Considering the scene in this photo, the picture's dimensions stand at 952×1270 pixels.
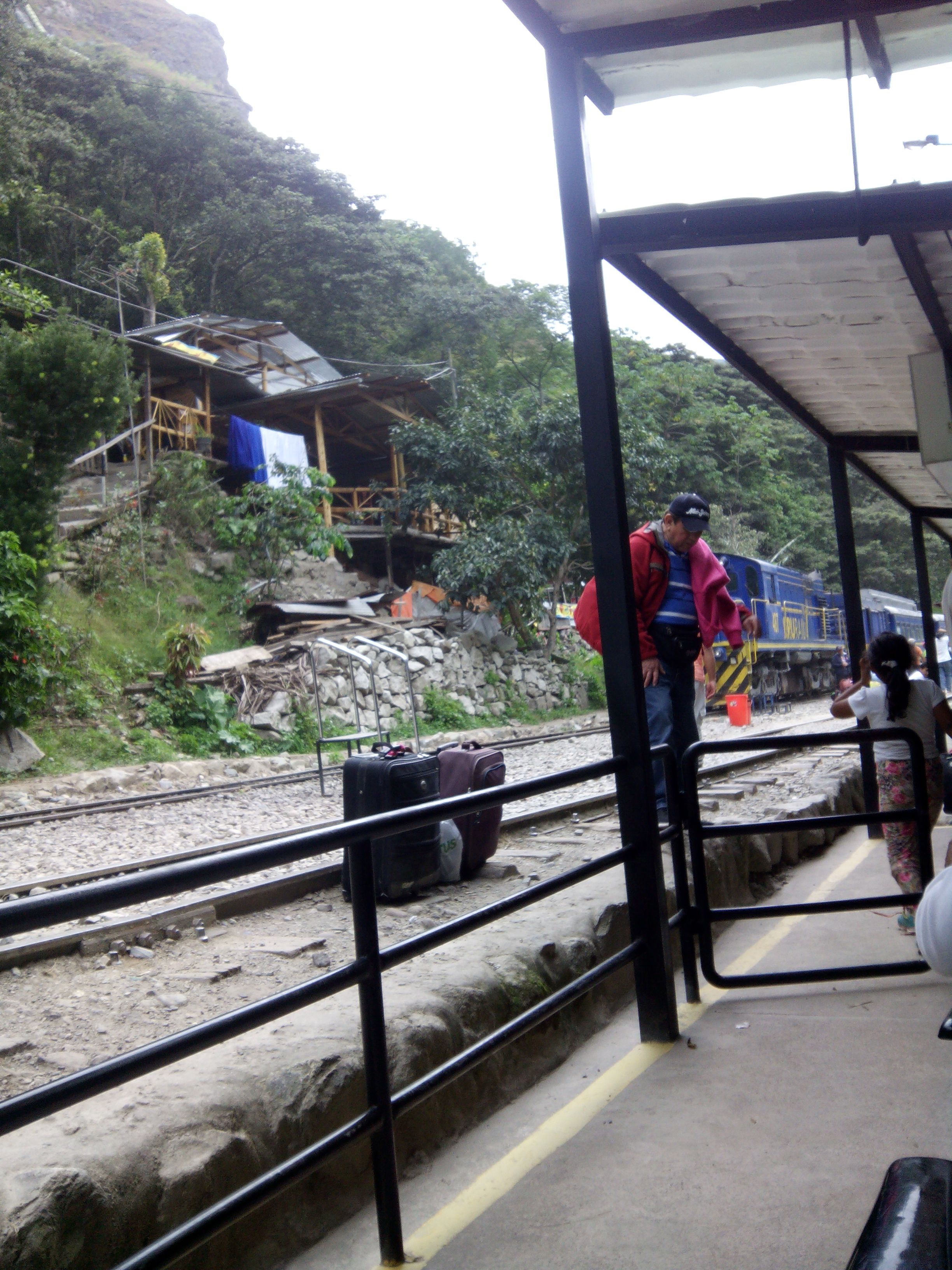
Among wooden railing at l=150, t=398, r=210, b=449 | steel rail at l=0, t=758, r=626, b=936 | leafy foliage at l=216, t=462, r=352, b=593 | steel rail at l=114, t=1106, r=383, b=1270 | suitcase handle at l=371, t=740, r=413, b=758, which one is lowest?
steel rail at l=114, t=1106, r=383, b=1270

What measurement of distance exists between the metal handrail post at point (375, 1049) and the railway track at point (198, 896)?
0.63ft

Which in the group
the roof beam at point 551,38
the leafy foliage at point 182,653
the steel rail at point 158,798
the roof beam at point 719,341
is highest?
the roof beam at point 551,38

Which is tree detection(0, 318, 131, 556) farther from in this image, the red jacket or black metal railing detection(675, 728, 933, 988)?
black metal railing detection(675, 728, 933, 988)

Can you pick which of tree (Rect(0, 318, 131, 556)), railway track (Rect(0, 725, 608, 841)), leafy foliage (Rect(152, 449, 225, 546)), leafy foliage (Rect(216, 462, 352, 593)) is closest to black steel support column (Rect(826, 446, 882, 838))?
railway track (Rect(0, 725, 608, 841))

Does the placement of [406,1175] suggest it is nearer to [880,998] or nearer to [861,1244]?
[861,1244]

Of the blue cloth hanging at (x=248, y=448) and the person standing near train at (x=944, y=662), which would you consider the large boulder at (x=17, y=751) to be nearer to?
the blue cloth hanging at (x=248, y=448)

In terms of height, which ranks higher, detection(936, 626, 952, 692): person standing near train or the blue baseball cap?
the blue baseball cap

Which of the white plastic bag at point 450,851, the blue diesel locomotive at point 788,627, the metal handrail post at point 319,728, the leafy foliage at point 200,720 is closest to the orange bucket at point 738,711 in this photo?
the blue diesel locomotive at point 788,627

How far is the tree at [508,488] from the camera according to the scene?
21.4 meters

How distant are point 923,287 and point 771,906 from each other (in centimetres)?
242

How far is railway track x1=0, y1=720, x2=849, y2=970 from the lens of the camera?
4.75 metres

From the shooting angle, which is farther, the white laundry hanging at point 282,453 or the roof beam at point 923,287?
the white laundry hanging at point 282,453

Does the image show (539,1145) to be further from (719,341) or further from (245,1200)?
(719,341)

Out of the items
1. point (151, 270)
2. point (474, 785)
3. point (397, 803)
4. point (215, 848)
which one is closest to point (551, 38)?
point (397, 803)
